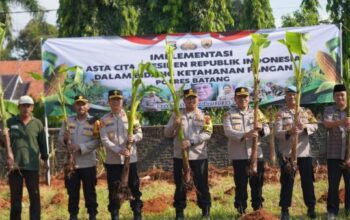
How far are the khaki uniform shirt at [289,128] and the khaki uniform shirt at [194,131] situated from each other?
2.78ft

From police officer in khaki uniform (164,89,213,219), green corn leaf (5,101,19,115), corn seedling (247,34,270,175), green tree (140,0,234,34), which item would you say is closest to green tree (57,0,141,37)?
green tree (140,0,234,34)

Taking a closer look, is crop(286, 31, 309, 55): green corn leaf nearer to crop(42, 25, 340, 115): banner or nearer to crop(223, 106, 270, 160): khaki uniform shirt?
crop(223, 106, 270, 160): khaki uniform shirt

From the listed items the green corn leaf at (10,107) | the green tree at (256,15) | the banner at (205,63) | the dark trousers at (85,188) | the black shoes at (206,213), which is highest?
the green tree at (256,15)

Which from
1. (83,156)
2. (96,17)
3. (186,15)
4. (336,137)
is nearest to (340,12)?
(186,15)

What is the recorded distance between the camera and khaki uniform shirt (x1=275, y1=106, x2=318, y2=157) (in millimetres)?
6730

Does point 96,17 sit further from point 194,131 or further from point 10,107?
point 194,131

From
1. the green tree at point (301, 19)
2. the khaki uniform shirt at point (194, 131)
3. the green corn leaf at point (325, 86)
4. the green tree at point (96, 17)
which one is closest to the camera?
the khaki uniform shirt at point (194, 131)

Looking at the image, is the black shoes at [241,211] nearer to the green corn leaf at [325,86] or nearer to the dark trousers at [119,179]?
the dark trousers at [119,179]

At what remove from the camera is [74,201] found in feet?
22.7

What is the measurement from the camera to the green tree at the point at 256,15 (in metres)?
23.0

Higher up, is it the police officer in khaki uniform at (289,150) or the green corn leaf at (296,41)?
the green corn leaf at (296,41)

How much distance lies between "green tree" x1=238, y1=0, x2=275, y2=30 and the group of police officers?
54.7 feet

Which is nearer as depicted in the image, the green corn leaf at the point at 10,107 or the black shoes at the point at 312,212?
the black shoes at the point at 312,212

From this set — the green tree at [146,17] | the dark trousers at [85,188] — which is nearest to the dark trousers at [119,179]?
the dark trousers at [85,188]
